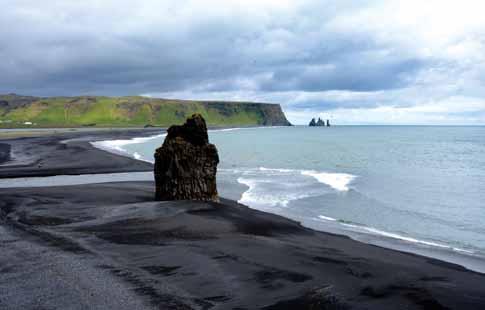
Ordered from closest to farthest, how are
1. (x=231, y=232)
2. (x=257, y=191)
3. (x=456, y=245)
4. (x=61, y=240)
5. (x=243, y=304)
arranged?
1. (x=243, y=304)
2. (x=61, y=240)
3. (x=231, y=232)
4. (x=456, y=245)
5. (x=257, y=191)

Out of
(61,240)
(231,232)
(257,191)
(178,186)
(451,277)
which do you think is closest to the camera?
(451,277)

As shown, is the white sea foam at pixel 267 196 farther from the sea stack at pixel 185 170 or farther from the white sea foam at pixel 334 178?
the sea stack at pixel 185 170

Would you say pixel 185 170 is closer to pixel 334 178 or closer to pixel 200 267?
pixel 200 267

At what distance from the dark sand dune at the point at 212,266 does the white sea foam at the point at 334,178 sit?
18313mm

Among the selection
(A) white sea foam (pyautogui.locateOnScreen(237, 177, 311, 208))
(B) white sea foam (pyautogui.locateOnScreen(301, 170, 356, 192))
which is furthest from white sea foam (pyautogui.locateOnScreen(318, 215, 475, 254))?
(B) white sea foam (pyautogui.locateOnScreen(301, 170, 356, 192))

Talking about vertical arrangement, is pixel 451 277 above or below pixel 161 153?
below

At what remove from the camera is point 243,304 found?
32.2ft

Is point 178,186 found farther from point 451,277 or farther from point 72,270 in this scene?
point 451,277

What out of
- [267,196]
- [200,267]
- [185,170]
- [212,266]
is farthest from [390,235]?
[267,196]

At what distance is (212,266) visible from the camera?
12547mm

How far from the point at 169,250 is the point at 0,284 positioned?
4887 millimetres

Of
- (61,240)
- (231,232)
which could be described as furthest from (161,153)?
(61,240)

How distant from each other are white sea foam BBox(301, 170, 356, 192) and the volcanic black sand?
18.2 metres

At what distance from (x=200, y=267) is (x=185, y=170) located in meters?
12.1
